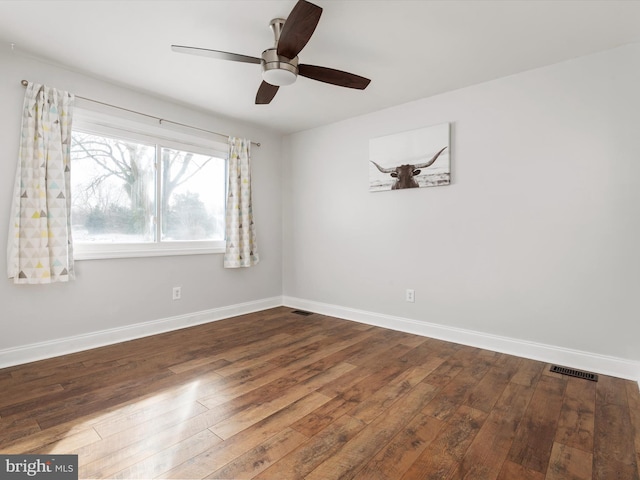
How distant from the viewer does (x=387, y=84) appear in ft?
9.64

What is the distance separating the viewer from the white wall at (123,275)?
8.02ft

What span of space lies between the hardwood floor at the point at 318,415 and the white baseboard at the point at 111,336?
0.12 metres

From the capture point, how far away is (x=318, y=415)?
1.80 metres

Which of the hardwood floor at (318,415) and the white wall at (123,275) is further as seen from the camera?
the white wall at (123,275)

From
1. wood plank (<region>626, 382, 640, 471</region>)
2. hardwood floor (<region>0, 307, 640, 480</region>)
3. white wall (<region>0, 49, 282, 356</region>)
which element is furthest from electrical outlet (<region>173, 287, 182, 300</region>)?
wood plank (<region>626, 382, 640, 471</region>)

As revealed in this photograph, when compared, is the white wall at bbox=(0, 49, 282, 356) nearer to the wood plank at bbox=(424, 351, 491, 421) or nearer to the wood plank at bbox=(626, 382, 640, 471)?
the wood plank at bbox=(424, 351, 491, 421)

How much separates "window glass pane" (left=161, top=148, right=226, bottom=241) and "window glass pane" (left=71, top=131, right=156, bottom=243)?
0.16 metres

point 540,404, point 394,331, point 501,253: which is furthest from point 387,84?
point 540,404

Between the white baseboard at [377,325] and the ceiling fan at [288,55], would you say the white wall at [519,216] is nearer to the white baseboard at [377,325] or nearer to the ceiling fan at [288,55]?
the white baseboard at [377,325]

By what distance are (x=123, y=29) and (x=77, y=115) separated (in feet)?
3.39

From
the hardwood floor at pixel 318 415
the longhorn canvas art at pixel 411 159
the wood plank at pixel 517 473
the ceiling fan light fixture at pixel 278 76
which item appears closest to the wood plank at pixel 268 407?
the hardwood floor at pixel 318 415

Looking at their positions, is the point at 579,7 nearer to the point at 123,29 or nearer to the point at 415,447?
the point at 415,447

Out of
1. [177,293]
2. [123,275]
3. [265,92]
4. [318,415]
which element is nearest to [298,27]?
[265,92]

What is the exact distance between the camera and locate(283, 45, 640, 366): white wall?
2334 mm
